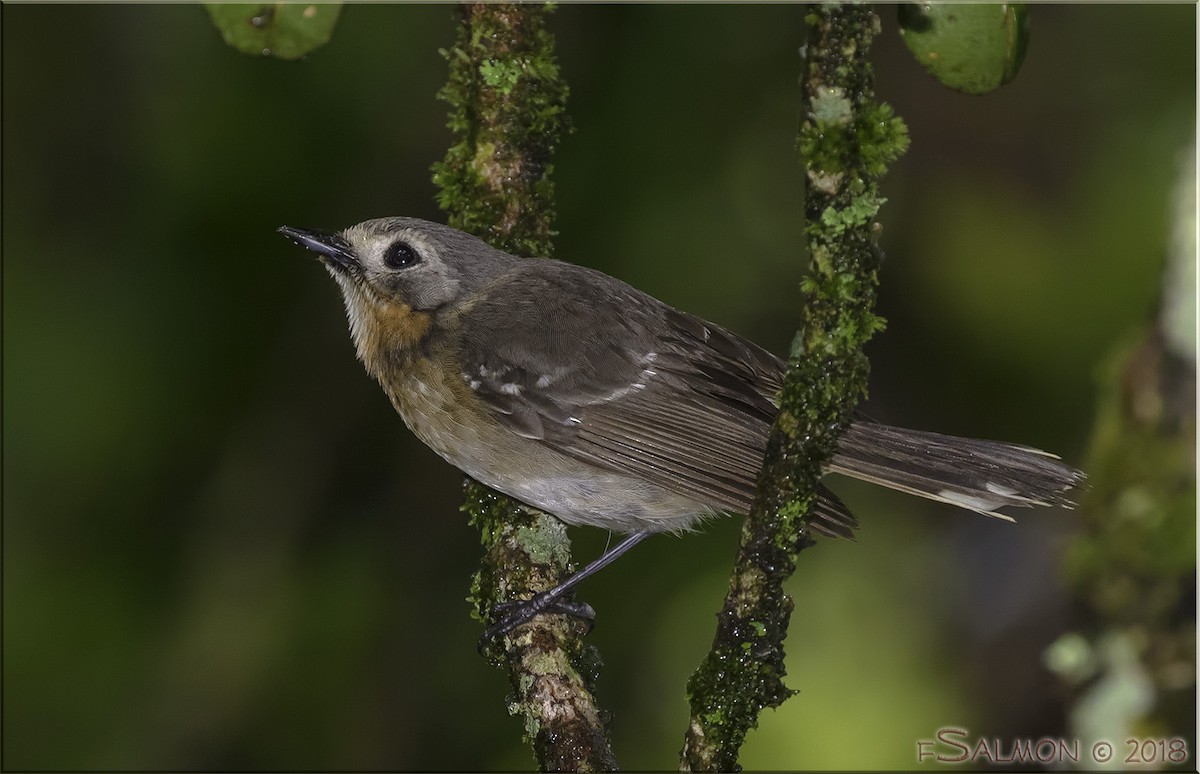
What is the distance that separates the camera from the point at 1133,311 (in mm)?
5602

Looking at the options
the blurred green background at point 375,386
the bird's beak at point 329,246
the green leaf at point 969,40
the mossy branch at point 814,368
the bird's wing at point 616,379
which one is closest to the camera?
the green leaf at point 969,40

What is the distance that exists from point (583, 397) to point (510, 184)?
114 centimetres

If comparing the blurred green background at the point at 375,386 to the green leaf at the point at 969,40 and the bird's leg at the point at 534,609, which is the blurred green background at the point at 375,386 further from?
the green leaf at the point at 969,40

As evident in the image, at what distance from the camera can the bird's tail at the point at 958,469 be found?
4.26 m

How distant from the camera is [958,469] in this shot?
4340 mm

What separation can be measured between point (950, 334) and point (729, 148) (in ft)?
5.64

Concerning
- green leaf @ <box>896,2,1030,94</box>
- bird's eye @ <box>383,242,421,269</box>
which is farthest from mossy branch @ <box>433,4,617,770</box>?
green leaf @ <box>896,2,1030,94</box>

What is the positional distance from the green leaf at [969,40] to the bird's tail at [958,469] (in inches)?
61.5

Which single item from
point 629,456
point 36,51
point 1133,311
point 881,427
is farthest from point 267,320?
point 1133,311

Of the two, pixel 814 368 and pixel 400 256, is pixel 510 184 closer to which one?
pixel 400 256

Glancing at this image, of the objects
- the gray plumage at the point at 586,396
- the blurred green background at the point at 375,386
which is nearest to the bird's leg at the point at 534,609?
the gray plumage at the point at 586,396

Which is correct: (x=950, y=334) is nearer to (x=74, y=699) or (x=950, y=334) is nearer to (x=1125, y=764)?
(x=1125, y=764)

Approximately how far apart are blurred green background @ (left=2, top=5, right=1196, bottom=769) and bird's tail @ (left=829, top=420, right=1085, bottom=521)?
1.19 metres

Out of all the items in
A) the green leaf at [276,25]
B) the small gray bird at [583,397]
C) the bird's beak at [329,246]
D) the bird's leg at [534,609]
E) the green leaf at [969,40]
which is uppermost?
the green leaf at [969,40]
